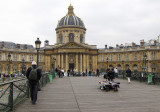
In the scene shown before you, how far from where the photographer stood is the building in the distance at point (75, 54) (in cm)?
7231

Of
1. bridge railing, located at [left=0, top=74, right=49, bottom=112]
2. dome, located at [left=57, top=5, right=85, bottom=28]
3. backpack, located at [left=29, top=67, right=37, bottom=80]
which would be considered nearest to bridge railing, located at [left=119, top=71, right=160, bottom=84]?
bridge railing, located at [left=0, top=74, right=49, bottom=112]

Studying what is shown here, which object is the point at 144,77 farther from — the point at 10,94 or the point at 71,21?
the point at 71,21

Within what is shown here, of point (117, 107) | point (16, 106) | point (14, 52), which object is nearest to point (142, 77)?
point (117, 107)

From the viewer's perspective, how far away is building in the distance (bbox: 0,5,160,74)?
72.3 m

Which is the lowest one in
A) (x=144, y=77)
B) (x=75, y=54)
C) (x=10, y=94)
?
(x=144, y=77)

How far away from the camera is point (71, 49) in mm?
72312

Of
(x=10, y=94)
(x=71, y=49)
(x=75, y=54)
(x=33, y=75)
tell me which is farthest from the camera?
(x=75, y=54)

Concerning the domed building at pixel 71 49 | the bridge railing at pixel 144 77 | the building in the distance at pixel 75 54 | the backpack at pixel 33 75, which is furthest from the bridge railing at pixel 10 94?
the building in the distance at pixel 75 54

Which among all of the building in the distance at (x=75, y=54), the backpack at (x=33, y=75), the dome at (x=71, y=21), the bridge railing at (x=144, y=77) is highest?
the dome at (x=71, y=21)

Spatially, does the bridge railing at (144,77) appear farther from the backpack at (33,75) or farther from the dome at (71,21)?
the dome at (71,21)

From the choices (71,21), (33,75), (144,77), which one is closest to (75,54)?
(71,21)

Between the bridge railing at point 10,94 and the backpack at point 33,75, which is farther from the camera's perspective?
the backpack at point 33,75

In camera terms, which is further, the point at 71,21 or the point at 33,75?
the point at 71,21

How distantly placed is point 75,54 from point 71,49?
2.03 metres
